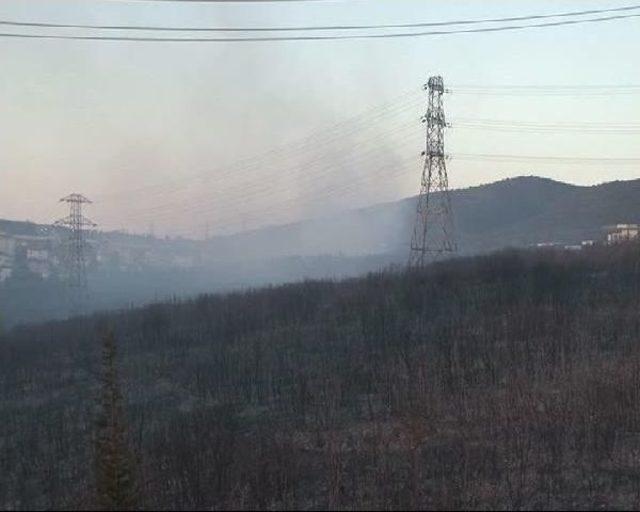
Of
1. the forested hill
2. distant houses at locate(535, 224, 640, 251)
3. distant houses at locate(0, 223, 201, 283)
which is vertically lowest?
the forested hill

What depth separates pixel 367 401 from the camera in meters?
10.7

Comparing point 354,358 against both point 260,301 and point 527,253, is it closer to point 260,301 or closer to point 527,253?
point 260,301

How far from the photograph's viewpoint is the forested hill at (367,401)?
6.77m

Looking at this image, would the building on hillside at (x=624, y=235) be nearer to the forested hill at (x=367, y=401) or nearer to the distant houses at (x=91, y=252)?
the forested hill at (x=367, y=401)

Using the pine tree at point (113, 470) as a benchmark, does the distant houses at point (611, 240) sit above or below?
above

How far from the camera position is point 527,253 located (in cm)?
2472

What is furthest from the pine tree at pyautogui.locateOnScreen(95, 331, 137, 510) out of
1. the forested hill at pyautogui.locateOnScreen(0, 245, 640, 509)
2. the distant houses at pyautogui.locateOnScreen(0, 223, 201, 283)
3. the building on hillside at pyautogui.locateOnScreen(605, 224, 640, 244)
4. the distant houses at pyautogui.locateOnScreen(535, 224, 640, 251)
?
the distant houses at pyautogui.locateOnScreen(0, 223, 201, 283)

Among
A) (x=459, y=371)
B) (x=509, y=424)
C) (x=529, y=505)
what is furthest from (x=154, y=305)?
(x=529, y=505)

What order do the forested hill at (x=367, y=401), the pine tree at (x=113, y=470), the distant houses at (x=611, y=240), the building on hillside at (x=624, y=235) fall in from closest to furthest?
the pine tree at (x=113, y=470)
the forested hill at (x=367, y=401)
the distant houses at (x=611, y=240)
the building on hillside at (x=624, y=235)

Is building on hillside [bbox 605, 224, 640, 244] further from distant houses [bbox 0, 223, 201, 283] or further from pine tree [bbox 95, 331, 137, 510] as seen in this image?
distant houses [bbox 0, 223, 201, 283]

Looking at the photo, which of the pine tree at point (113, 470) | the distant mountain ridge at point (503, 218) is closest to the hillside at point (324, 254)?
the distant mountain ridge at point (503, 218)

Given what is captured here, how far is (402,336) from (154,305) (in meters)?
12.2

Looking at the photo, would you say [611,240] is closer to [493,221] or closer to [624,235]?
[624,235]

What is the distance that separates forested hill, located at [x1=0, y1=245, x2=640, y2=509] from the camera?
677cm
